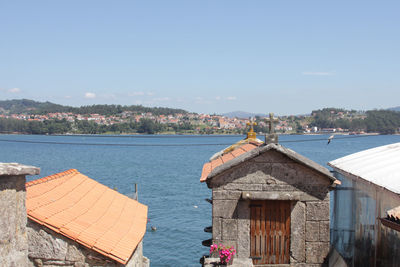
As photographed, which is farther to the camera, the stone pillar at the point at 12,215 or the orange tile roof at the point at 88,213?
the orange tile roof at the point at 88,213

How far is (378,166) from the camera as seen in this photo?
9727mm

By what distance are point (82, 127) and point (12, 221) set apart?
6832 inches

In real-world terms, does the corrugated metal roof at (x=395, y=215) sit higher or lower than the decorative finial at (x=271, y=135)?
lower

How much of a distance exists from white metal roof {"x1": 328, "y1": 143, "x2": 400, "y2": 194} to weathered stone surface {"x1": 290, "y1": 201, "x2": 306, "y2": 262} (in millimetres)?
1533

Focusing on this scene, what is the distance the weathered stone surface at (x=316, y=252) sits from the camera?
10.2 metres

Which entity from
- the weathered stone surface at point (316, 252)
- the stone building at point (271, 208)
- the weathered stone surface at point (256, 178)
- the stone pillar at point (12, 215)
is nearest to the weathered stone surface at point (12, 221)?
the stone pillar at point (12, 215)

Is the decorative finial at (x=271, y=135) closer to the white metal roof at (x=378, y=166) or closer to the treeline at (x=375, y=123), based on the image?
the white metal roof at (x=378, y=166)

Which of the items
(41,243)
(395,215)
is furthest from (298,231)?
(41,243)

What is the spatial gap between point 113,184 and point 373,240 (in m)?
42.3

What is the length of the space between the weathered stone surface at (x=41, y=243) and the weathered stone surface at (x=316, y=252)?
5818 mm

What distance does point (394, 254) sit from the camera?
7.98 m

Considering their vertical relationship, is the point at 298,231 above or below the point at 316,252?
above

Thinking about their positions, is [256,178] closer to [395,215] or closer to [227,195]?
[227,195]

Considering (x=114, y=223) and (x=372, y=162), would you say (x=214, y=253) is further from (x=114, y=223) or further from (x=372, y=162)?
(x=372, y=162)
